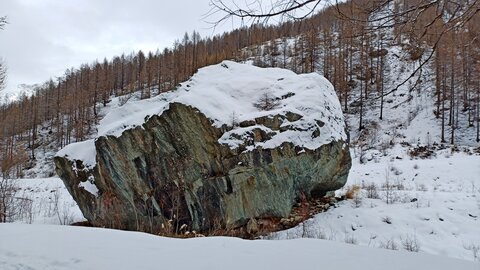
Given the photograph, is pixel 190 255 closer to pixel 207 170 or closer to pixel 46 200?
pixel 207 170

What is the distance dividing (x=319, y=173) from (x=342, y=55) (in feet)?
107

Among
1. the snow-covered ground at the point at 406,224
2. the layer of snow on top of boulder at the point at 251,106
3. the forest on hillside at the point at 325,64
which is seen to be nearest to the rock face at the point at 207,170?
the layer of snow on top of boulder at the point at 251,106

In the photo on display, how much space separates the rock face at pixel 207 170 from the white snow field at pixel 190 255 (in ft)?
12.5

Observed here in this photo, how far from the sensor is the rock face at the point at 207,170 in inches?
298

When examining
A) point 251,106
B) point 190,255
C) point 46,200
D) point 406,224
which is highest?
point 251,106

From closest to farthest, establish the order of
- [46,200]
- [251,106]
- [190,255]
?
[190,255] → [251,106] → [46,200]

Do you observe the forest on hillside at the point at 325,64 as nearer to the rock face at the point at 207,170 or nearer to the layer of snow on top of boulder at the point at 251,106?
the layer of snow on top of boulder at the point at 251,106

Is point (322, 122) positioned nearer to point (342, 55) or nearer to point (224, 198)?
point (224, 198)

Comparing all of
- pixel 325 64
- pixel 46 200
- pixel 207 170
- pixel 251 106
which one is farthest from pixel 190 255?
pixel 325 64

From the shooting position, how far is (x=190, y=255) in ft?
9.22

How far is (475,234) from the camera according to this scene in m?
6.70

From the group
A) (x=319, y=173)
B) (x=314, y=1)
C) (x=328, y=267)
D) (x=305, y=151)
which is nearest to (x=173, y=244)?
(x=328, y=267)

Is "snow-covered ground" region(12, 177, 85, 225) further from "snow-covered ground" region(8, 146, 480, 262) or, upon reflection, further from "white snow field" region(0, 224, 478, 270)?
"white snow field" region(0, 224, 478, 270)

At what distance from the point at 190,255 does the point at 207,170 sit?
502 cm
